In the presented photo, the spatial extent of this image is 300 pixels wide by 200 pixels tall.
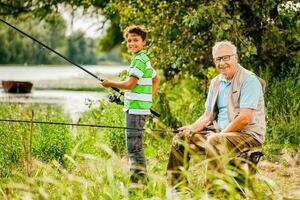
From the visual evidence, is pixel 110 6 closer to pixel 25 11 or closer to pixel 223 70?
pixel 223 70

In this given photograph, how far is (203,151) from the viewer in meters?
5.21

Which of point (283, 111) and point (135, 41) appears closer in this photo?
point (135, 41)

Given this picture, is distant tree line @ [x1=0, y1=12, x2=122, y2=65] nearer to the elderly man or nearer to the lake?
the lake

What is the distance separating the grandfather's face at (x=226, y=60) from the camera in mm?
5027

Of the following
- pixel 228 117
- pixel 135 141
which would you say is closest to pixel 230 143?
pixel 228 117

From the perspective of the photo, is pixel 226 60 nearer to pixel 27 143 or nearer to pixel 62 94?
pixel 27 143

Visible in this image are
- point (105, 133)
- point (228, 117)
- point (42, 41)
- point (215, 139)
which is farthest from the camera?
point (42, 41)

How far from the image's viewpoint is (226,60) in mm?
5062

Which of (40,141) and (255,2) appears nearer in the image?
(40,141)

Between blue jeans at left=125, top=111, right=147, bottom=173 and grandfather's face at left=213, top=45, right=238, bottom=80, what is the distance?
75 centimetres

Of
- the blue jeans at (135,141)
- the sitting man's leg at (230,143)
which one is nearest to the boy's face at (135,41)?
the blue jeans at (135,141)

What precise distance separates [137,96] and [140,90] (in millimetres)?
59

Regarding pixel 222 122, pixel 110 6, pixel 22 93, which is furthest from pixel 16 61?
pixel 222 122

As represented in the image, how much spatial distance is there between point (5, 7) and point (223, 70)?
1651cm
